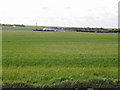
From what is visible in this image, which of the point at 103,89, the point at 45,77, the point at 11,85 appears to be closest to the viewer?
the point at 103,89

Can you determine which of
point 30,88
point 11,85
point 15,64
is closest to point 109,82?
point 30,88

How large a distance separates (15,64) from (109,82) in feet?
32.4

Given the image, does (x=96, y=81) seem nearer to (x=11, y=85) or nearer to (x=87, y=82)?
(x=87, y=82)

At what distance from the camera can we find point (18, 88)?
4.70 m

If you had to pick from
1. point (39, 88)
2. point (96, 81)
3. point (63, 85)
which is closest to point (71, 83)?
point (63, 85)

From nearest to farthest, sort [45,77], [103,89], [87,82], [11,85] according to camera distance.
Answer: [103,89], [11,85], [87,82], [45,77]

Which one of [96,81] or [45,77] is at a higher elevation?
[96,81]

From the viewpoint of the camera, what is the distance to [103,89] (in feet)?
15.1

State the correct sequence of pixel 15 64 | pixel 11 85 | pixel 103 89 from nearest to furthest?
1. pixel 103 89
2. pixel 11 85
3. pixel 15 64

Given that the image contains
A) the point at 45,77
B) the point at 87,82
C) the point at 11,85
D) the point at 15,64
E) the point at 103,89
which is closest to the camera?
the point at 103,89

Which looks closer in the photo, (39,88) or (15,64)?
(39,88)

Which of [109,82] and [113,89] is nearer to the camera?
[113,89]

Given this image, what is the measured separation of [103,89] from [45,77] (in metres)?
5.45

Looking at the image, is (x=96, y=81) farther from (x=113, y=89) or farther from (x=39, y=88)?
(x=39, y=88)
